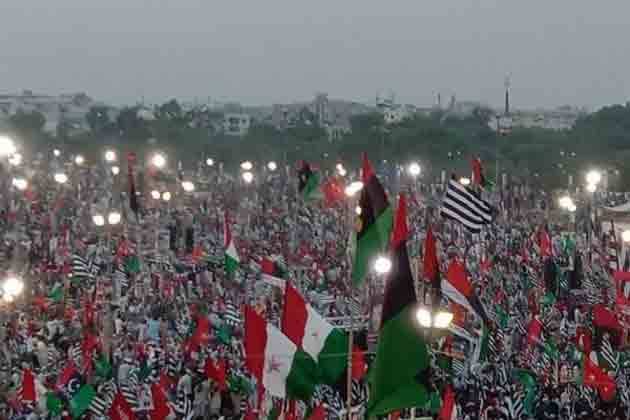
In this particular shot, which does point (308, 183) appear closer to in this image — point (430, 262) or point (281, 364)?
point (430, 262)

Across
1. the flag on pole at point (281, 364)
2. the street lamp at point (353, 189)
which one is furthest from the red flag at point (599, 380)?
the flag on pole at point (281, 364)

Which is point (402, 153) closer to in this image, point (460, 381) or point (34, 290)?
point (34, 290)

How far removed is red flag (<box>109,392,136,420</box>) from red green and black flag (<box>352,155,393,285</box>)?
488 cm

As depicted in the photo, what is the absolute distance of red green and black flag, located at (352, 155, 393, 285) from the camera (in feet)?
34.7

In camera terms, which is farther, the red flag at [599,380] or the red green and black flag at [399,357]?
the red flag at [599,380]

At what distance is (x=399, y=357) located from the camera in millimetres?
8586

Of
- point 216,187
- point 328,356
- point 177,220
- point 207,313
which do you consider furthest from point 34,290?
point 216,187

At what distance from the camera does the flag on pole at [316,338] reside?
1098 cm

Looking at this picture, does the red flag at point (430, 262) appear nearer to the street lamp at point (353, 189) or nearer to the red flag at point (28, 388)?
the street lamp at point (353, 189)

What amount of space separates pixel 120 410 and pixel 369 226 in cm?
554

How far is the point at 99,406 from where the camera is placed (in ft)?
53.6

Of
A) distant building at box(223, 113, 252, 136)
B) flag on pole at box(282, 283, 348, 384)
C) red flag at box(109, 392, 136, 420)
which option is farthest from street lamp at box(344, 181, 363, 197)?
distant building at box(223, 113, 252, 136)

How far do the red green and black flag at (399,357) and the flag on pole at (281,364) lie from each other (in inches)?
94.4

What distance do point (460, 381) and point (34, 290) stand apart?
14.0 m
